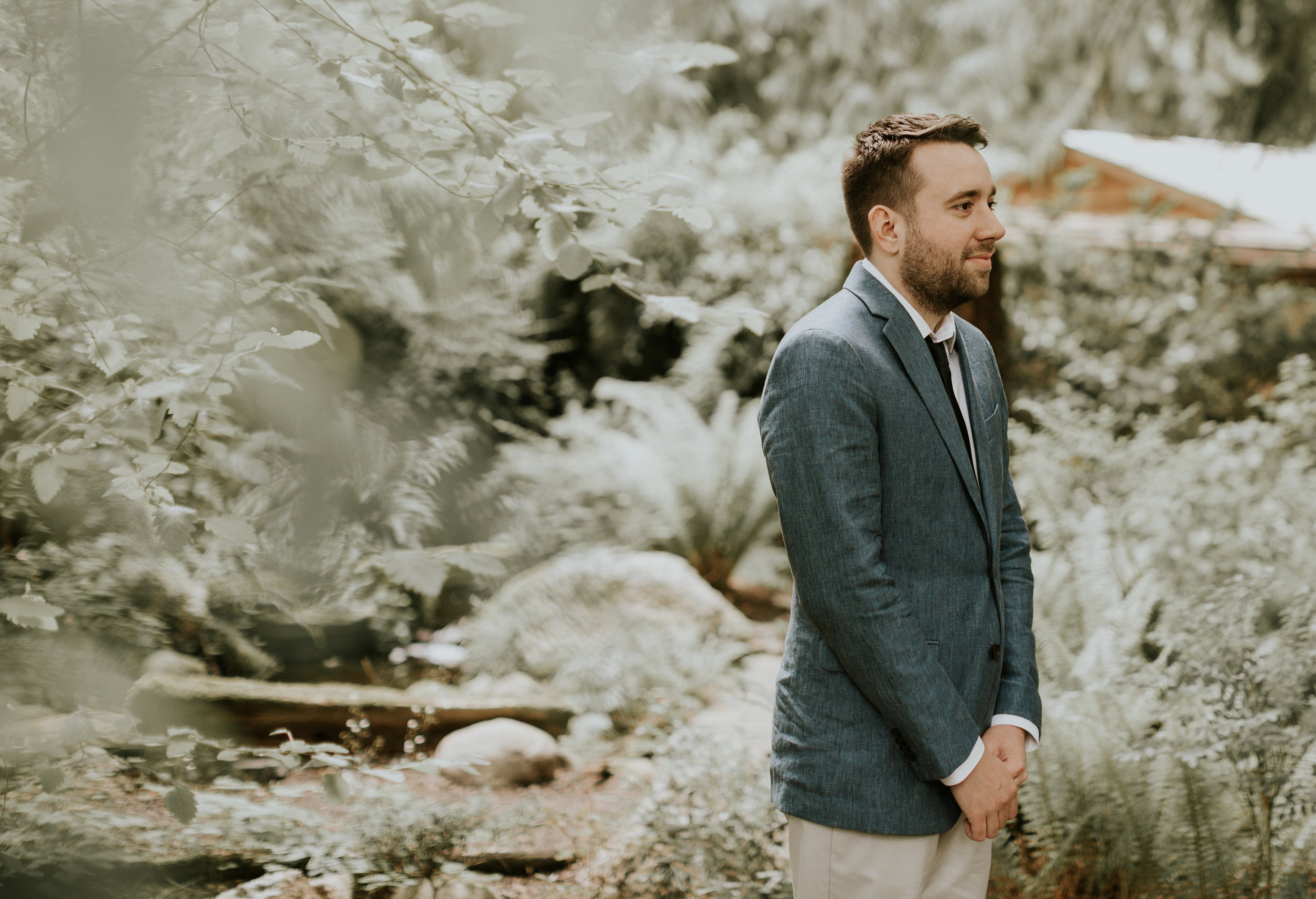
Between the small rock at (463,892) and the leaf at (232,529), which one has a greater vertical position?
the leaf at (232,529)

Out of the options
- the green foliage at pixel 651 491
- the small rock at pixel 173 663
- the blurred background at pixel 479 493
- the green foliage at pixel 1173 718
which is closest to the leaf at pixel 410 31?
the blurred background at pixel 479 493

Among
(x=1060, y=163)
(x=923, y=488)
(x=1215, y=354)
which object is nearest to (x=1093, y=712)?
(x=923, y=488)

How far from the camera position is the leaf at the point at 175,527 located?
1.77 meters

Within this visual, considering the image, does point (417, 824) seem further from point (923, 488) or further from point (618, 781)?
point (923, 488)

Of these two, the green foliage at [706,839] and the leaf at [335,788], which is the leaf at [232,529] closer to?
the leaf at [335,788]

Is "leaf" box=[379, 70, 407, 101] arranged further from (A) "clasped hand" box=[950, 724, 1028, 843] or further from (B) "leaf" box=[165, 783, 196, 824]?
(A) "clasped hand" box=[950, 724, 1028, 843]

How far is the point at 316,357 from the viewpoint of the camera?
4.18 m

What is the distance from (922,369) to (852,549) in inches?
14.2

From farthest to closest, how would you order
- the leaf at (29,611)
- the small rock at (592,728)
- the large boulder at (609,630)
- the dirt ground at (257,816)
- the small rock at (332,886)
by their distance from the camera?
the large boulder at (609,630) → the small rock at (592,728) → the small rock at (332,886) → the dirt ground at (257,816) → the leaf at (29,611)

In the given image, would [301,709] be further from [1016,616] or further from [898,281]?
[898,281]

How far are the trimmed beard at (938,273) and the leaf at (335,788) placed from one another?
1.50 metres

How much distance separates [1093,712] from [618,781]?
67.6 inches

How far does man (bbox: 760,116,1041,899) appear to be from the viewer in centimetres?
140

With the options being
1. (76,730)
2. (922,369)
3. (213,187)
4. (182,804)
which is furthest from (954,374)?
(76,730)
